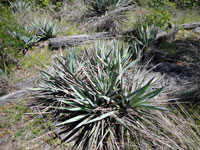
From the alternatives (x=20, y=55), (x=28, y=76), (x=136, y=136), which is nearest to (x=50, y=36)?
(x=20, y=55)

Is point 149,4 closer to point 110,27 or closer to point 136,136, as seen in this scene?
point 110,27

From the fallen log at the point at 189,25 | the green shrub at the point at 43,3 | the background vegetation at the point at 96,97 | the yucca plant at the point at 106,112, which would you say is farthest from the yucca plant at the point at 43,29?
the fallen log at the point at 189,25

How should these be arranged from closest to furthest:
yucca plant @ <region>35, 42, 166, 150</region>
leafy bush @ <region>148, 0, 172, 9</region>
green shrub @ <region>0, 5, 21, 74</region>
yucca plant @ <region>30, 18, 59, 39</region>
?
1. yucca plant @ <region>35, 42, 166, 150</region>
2. green shrub @ <region>0, 5, 21, 74</region>
3. yucca plant @ <region>30, 18, 59, 39</region>
4. leafy bush @ <region>148, 0, 172, 9</region>

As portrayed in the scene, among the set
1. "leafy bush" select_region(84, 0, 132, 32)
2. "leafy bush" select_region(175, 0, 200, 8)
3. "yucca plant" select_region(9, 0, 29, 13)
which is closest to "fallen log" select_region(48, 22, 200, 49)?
"leafy bush" select_region(84, 0, 132, 32)

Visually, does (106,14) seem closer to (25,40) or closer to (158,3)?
(158,3)

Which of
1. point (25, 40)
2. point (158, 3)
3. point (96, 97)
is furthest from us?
point (158, 3)

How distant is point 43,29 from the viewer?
6.09 m

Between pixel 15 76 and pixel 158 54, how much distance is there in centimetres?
404

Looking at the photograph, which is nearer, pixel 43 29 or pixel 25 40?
pixel 25 40

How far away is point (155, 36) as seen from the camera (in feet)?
18.1

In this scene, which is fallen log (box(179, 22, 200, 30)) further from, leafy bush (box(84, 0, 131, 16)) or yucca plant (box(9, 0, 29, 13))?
yucca plant (box(9, 0, 29, 13))

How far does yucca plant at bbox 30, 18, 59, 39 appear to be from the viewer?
601 cm

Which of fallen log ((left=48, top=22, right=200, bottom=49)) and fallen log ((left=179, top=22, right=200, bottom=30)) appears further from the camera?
fallen log ((left=179, top=22, right=200, bottom=30))

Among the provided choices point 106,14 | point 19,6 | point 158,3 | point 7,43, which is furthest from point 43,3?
point 158,3
